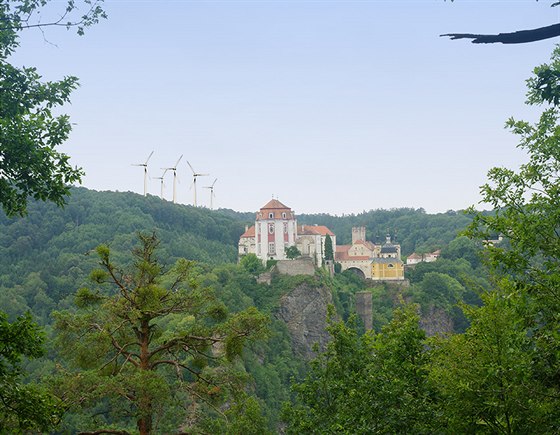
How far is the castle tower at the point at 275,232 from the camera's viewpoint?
69375mm

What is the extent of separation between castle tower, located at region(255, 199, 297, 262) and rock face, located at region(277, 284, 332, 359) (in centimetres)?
647

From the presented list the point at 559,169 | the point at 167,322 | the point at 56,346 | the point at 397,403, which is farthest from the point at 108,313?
the point at 167,322

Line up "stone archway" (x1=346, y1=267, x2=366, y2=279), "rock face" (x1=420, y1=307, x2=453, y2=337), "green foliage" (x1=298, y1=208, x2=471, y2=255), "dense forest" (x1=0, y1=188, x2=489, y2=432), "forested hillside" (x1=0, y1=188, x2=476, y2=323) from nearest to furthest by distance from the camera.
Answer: "dense forest" (x1=0, y1=188, x2=489, y2=432)
"forested hillside" (x1=0, y1=188, x2=476, y2=323)
"rock face" (x1=420, y1=307, x2=453, y2=337)
"stone archway" (x1=346, y1=267, x2=366, y2=279)
"green foliage" (x1=298, y1=208, x2=471, y2=255)

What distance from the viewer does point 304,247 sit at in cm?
7138

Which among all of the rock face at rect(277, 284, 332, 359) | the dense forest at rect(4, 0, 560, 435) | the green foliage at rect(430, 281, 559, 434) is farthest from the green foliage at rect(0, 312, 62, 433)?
the rock face at rect(277, 284, 332, 359)

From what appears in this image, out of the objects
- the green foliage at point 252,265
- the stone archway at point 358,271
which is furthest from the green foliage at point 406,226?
the green foliage at point 252,265

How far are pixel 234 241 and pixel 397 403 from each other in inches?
3776

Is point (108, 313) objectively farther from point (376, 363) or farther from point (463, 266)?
point (463, 266)

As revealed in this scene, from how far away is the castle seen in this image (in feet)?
228

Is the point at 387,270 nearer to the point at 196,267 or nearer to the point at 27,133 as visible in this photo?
the point at 196,267

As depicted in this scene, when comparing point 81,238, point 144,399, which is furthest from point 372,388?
point 81,238

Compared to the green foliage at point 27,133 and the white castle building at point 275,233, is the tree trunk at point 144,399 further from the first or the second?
the white castle building at point 275,233

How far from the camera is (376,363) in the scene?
13859 mm

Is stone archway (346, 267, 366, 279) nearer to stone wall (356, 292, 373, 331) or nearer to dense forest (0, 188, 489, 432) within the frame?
dense forest (0, 188, 489, 432)
